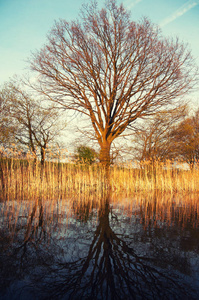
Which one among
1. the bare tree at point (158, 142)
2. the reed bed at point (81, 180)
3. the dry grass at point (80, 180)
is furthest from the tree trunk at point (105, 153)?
the bare tree at point (158, 142)

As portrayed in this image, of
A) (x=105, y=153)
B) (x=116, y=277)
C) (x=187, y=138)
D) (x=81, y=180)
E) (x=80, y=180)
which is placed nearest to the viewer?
(x=116, y=277)

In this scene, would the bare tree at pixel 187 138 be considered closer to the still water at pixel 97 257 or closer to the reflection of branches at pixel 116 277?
the still water at pixel 97 257

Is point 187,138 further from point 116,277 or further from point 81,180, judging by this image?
point 116,277

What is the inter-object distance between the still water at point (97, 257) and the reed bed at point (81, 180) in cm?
420

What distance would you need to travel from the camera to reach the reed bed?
9016 mm

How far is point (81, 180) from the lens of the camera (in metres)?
10.2

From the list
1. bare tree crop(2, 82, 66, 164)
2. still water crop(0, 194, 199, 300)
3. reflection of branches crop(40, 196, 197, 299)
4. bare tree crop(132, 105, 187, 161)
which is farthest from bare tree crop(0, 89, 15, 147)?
reflection of branches crop(40, 196, 197, 299)

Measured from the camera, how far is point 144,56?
44.5 feet

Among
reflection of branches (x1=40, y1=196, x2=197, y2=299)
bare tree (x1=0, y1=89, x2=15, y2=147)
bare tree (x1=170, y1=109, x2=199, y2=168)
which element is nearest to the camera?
reflection of branches (x1=40, y1=196, x2=197, y2=299)

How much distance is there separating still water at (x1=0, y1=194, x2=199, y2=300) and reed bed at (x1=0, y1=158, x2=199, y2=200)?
13.8 feet

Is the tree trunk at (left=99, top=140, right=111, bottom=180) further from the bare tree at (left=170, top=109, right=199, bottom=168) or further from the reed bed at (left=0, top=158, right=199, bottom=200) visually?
the bare tree at (left=170, top=109, right=199, bottom=168)

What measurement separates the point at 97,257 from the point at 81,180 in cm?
770

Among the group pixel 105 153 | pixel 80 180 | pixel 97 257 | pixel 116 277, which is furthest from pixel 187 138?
pixel 116 277

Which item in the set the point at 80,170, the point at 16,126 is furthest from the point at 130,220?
the point at 16,126
